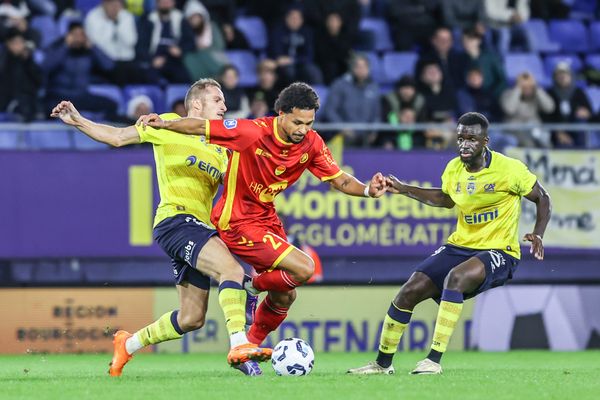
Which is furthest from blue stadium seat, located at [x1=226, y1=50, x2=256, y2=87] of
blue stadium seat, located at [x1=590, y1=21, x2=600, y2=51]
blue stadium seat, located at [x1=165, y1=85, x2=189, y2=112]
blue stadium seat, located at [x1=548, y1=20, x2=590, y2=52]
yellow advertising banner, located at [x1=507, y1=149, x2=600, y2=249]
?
blue stadium seat, located at [x1=590, y1=21, x2=600, y2=51]

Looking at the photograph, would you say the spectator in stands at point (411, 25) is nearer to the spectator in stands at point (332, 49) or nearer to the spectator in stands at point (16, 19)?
A: the spectator in stands at point (332, 49)

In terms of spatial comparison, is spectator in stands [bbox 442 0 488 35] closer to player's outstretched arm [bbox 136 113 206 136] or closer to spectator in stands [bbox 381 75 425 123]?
spectator in stands [bbox 381 75 425 123]

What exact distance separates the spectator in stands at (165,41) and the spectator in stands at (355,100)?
189 cm

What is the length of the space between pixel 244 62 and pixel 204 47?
813 mm

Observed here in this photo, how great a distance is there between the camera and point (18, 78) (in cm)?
1567

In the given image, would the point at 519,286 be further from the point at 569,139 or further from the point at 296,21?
the point at 296,21


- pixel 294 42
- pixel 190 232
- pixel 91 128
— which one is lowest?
pixel 190 232

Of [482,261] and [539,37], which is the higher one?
[539,37]

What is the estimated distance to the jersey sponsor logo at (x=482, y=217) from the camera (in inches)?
426

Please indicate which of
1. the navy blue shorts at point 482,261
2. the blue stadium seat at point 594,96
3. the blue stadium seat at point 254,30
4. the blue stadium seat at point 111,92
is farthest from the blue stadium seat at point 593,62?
the navy blue shorts at point 482,261

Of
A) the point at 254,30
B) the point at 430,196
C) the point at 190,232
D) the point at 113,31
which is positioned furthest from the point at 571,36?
the point at 190,232

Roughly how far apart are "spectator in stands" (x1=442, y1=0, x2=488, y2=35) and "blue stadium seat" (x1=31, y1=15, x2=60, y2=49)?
17.2ft

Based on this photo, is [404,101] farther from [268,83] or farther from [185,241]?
[185,241]

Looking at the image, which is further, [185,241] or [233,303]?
[185,241]
